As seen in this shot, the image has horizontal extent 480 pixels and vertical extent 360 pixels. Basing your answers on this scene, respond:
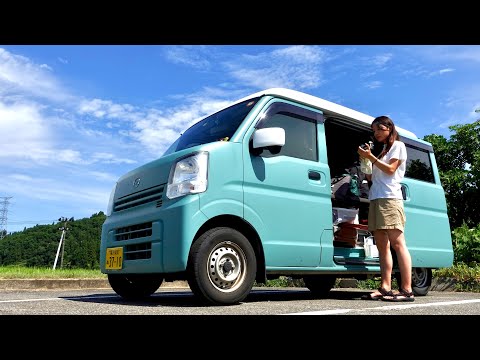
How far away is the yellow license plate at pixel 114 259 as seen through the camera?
14.1 feet

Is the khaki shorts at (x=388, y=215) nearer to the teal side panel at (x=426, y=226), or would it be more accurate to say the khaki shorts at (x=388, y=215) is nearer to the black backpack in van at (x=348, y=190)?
the black backpack in van at (x=348, y=190)

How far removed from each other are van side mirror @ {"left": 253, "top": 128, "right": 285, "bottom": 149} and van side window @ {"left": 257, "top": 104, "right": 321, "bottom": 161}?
0.28 metres

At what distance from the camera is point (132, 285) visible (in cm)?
497

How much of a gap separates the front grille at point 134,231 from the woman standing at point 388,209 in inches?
85.4

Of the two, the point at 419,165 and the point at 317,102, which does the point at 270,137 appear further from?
the point at 419,165

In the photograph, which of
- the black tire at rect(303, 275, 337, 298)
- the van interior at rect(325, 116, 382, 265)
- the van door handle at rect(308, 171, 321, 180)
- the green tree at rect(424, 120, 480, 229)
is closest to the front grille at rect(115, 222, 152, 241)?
the van door handle at rect(308, 171, 321, 180)

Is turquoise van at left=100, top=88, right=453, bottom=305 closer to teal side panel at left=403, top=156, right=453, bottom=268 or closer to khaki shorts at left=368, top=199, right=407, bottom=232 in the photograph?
teal side panel at left=403, top=156, right=453, bottom=268

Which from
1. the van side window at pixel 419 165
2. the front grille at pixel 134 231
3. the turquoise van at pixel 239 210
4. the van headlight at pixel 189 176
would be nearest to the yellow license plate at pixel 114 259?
the turquoise van at pixel 239 210

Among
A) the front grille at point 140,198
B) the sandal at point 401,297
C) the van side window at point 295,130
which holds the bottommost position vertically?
the sandal at point 401,297

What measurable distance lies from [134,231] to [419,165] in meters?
4.14

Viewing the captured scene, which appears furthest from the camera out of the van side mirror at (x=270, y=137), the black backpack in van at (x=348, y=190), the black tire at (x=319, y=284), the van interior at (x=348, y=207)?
the black tire at (x=319, y=284)
